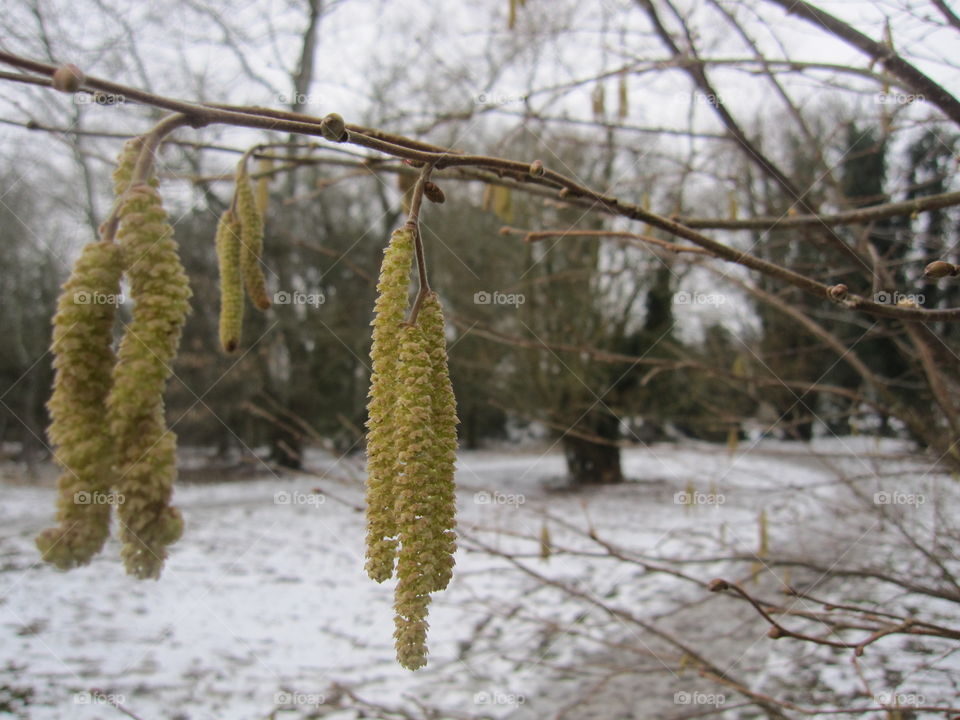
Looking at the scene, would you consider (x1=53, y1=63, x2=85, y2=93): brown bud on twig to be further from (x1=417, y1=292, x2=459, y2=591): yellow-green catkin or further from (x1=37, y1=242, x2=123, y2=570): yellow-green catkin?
(x1=417, y1=292, x2=459, y2=591): yellow-green catkin

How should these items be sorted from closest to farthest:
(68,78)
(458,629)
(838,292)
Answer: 1. (68,78)
2. (838,292)
3. (458,629)

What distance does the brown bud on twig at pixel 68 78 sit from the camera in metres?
0.39

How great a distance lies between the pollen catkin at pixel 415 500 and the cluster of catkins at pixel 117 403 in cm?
14

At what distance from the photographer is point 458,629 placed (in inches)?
144

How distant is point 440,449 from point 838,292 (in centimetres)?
46

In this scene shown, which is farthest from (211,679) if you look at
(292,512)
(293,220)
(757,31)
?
(293,220)

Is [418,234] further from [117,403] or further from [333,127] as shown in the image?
[117,403]

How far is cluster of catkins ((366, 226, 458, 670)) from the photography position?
0.47 meters

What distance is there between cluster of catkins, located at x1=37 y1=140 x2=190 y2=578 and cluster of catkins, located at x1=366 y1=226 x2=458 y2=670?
0.13 m

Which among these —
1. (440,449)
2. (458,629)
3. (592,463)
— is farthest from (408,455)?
(592,463)

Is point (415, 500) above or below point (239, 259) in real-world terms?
below

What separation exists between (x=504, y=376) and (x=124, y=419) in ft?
25.5

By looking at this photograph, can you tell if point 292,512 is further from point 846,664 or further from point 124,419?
point 124,419

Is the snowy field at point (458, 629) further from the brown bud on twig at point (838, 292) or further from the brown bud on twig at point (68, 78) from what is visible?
the brown bud on twig at point (68, 78)
